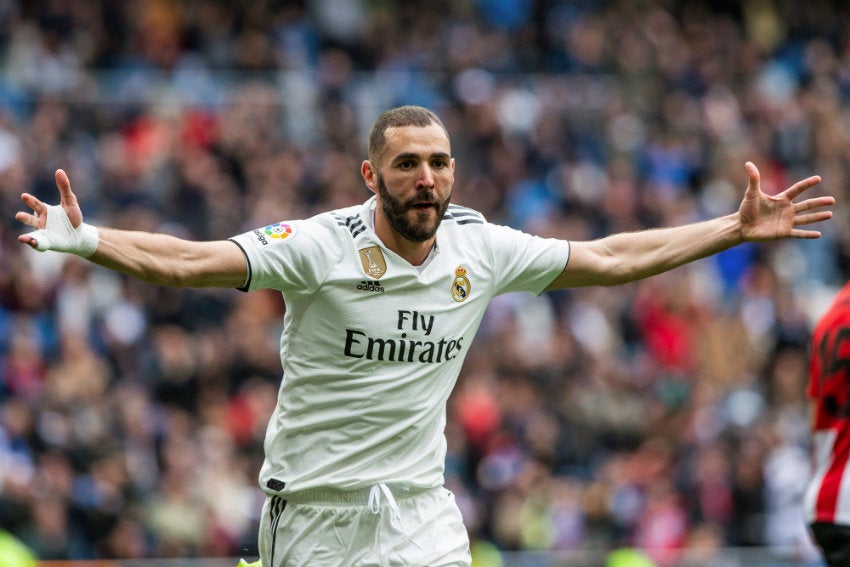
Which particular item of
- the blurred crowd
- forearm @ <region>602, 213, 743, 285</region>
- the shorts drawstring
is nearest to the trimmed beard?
forearm @ <region>602, 213, 743, 285</region>

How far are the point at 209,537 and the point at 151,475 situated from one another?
729 millimetres

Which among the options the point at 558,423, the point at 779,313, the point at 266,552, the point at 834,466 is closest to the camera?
the point at 266,552

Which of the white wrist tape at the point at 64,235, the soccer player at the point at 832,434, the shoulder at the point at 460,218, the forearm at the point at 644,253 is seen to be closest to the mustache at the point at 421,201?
the shoulder at the point at 460,218

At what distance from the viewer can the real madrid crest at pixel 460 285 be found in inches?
254

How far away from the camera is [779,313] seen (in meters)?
17.0

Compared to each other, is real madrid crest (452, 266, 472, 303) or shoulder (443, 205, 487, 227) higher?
shoulder (443, 205, 487, 227)

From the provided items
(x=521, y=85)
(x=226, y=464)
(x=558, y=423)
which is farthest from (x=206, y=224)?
(x=521, y=85)

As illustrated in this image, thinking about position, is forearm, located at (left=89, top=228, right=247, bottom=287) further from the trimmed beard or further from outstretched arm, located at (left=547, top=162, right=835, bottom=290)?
outstretched arm, located at (left=547, top=162, right=835, bottom=290)

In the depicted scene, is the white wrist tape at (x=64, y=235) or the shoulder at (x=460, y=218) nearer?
the white wrist tape at (x=64, y=235)

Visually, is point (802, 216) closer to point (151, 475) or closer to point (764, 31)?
point (151, 475)

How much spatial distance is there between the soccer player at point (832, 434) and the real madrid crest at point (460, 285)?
75.7 inches

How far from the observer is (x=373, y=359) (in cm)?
623

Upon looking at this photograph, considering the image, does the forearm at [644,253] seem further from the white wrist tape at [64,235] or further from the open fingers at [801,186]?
the white wrist tape at [64,235]

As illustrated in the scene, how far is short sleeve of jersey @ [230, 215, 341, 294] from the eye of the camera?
6027 mm
